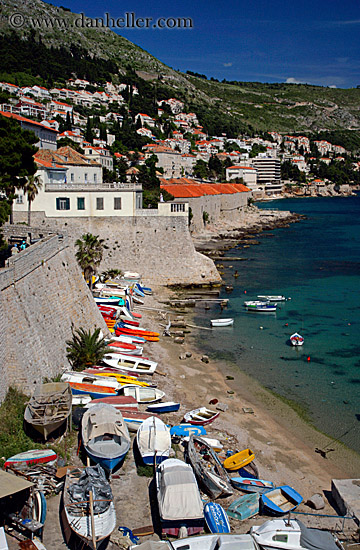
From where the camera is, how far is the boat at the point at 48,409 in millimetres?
14797

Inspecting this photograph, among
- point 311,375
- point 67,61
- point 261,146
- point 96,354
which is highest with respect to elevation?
point 67,61

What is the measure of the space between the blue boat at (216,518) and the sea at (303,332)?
738 centimetres

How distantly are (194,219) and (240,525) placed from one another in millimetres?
53483

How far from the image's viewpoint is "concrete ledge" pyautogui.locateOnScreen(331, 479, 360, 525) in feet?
44.0

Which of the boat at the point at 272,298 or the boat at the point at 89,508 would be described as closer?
the boat at the point at 89,508

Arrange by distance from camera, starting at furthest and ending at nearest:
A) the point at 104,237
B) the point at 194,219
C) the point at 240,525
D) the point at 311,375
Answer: the point at 194,219, the point at 104,237, the point at 311,375, the point at 240,525

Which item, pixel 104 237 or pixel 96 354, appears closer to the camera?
pixel 96 354

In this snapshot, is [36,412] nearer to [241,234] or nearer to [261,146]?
[241,234]

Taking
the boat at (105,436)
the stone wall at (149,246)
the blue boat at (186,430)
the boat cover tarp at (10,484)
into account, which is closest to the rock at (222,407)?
the blue boat at (186,430)

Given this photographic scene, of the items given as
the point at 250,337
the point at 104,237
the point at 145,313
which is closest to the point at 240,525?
the point at 250,337

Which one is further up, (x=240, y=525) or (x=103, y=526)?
(x=103, y=526)

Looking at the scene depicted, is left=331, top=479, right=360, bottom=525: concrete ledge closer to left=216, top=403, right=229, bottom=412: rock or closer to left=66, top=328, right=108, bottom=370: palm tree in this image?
left=216, top=403, right=229, bottom=412: rock

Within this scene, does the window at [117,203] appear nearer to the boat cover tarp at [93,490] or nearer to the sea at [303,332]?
the sea at [303,332]

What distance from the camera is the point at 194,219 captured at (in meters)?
64.4
